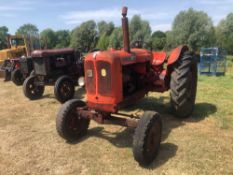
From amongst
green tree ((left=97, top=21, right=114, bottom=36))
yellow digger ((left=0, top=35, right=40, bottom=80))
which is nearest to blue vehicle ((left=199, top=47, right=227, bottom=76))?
yellow digger ((left=0, top=35, right=40, bottom=80))

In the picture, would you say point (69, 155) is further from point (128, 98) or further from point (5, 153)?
point (128, 98)

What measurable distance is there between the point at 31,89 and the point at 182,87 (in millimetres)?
5007

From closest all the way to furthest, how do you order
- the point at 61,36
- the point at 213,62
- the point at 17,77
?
the point at 17,77 → the point at 213,62 → the point at 61,36

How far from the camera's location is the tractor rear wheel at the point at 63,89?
706 cm

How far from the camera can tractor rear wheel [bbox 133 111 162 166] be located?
3422 mm

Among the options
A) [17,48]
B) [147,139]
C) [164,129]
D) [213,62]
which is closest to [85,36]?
[17,48]

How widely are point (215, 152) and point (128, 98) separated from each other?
164cm

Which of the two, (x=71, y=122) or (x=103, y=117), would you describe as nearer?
(x=103, y=117)

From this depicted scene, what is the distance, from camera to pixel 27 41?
14.6 metres

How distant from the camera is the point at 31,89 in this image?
7.97 metres

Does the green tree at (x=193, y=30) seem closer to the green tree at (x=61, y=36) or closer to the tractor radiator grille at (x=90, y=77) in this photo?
the green tree at (x=61, y=36)

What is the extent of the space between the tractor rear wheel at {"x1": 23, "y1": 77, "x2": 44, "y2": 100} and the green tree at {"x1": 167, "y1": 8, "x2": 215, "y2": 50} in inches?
1266

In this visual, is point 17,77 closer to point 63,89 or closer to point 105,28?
point 63,89

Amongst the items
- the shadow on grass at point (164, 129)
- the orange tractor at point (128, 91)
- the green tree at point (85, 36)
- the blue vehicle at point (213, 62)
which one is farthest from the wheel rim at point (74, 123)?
the green tree at point (85, 36)
